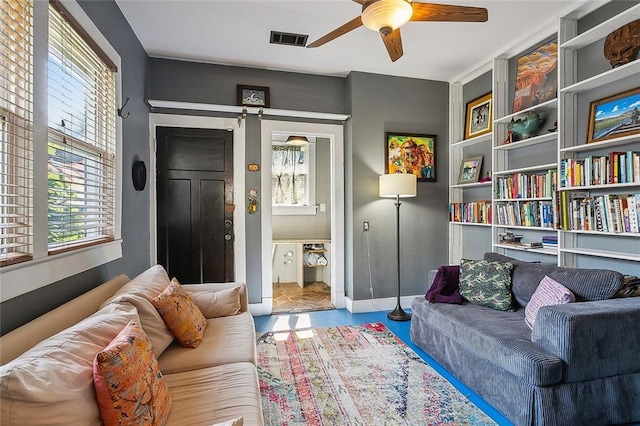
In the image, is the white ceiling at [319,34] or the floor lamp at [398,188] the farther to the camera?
the floor lamp at [398,188]

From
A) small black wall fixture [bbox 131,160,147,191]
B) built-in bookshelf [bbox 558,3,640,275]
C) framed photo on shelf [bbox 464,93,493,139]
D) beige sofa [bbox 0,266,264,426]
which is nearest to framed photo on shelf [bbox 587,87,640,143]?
built-in bookshelf [bbox 558,3,640,275]

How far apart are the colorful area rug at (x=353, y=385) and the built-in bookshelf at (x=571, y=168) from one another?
1.60 metres

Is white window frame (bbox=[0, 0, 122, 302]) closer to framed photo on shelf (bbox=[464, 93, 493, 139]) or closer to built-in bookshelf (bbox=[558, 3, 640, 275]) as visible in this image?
built-in bookshelf (bbox=[558, 3, 640, 275])

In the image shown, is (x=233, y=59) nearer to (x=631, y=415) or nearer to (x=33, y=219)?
(x=33, y=219)

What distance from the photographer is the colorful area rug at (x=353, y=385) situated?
1902 mm

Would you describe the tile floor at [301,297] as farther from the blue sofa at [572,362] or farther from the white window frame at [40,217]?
the white window frame at [40,217]

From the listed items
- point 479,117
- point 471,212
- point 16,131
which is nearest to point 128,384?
point 16,131

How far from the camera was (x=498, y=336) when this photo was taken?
1961mm

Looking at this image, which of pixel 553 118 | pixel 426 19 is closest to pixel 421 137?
pixel 553 118

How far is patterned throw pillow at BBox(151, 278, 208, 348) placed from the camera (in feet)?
6.11

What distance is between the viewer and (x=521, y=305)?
8.20 ft

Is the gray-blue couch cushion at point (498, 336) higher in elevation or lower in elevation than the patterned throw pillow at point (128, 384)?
lower

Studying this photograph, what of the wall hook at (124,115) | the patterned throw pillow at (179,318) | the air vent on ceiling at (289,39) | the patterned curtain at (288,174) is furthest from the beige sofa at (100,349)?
the patterned curtain at (288,174)

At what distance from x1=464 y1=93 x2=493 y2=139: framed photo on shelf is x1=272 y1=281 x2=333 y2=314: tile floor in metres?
2.75
